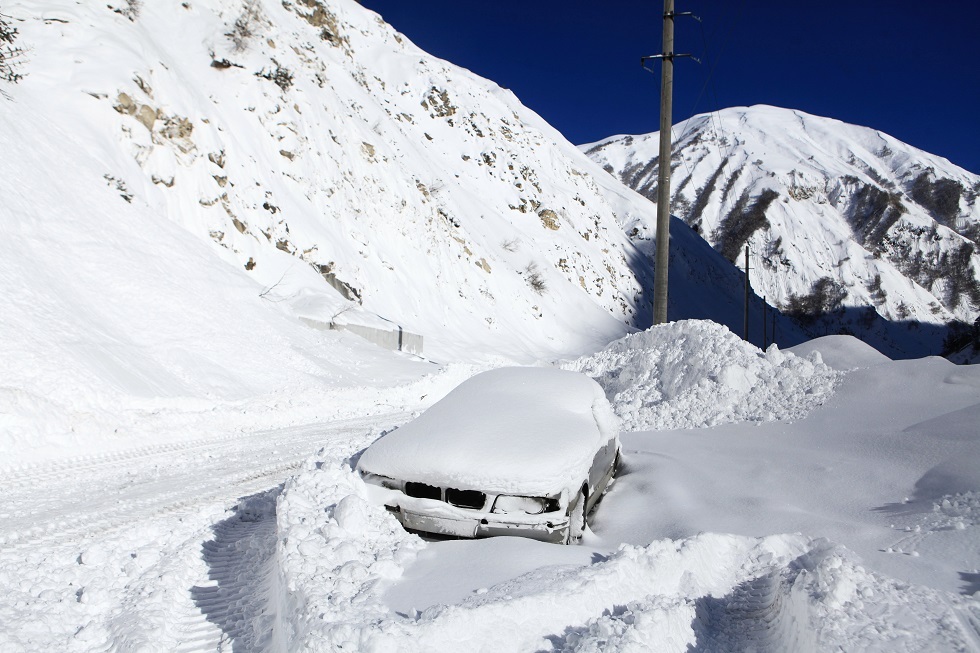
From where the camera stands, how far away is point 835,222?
125188mm

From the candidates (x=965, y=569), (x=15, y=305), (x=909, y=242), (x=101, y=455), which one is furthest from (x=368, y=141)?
(x=909, y=242)

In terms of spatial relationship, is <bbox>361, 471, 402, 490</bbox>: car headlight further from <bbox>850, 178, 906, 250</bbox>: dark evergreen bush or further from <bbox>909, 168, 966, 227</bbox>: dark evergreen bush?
<bbox>909, 168, 966, 227</bbox>: dark evergreen bush

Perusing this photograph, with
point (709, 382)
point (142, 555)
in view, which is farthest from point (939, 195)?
point (142, 555)

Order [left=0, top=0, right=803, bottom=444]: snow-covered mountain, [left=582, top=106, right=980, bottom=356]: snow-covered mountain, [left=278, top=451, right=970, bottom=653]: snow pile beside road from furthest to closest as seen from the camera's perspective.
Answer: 1. [left=582, top=106, right=980, bottom=356]: snow-covered mountain
2. [left=0, top=0, right=803, bottom=444]: snow-covered mountain
3. [left=278, top=451, right=970, bottom=653]: snow pile beside road

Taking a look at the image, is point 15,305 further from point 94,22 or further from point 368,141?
point 368,141

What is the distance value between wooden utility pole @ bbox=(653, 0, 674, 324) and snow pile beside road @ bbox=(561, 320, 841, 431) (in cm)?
138

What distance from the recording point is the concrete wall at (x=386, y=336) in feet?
A: 63.0

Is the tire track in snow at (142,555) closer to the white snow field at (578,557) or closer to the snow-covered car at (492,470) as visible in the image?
the white snow field at (578,557)

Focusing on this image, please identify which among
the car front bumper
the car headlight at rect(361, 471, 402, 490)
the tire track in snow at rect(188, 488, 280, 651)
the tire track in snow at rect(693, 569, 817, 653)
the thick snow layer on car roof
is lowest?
the tire track in snow at rect(188, 488, 280, 651)

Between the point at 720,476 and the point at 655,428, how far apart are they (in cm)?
277

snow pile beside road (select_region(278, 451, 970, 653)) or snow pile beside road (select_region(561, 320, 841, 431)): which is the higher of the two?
snow pile beside road (select_region(561, 320, 841, 431))

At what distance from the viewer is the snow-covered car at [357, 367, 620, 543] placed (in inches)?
182

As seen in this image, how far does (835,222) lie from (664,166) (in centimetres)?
12862

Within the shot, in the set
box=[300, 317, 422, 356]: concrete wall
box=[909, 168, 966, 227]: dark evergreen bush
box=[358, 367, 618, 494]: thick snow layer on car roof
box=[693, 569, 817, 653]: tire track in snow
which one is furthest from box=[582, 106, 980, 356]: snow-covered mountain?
box=[693, 569, 817, 653]: tire track in snow
